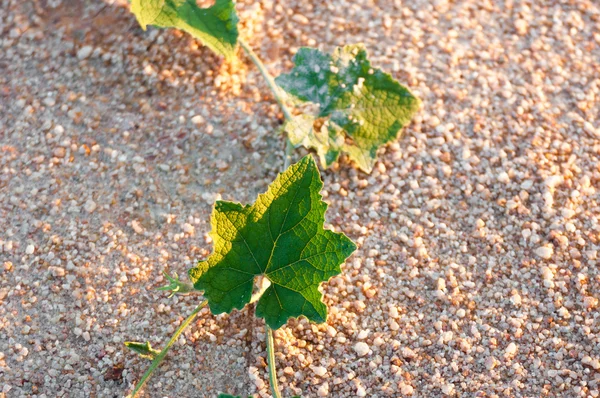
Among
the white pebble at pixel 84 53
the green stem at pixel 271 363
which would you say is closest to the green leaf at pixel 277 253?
the green stem at pixel 271 363

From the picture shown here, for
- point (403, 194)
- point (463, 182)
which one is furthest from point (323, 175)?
point (463, 182)

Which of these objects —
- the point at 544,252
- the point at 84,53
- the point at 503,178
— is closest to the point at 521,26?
the point at 503,178

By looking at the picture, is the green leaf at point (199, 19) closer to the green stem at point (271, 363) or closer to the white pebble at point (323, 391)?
the green stem at point (271, 363)

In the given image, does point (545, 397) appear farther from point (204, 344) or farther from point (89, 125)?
point (89, 125)

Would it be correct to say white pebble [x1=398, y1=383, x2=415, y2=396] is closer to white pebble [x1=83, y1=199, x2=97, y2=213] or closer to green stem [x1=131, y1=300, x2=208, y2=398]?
green stem [x1=131, y1=300, x2=208, y2=398]

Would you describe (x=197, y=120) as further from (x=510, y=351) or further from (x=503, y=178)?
(x=510, y=351)

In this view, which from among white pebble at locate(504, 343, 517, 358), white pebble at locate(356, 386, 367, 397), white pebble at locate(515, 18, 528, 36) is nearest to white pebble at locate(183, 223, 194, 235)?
white pebble at locate(356, 386, 367, 397)
